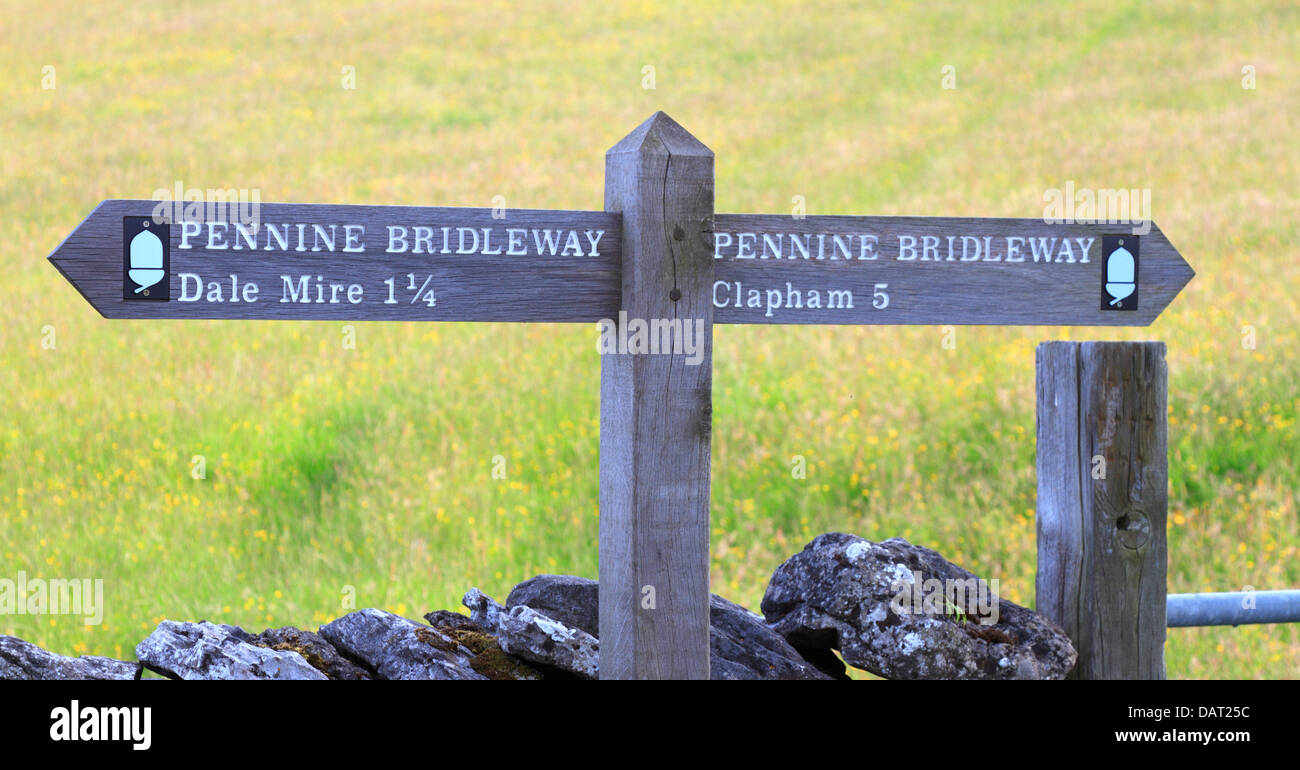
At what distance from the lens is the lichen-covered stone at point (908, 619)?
4824 millimetres

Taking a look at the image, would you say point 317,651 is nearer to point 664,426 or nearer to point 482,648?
point 482,648

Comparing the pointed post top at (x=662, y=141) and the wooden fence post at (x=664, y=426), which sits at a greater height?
the pointed post top at (x=662, y=141)

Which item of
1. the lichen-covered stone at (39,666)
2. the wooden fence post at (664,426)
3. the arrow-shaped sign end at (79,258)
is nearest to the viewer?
the arrow-shaped sign end at (79,258)

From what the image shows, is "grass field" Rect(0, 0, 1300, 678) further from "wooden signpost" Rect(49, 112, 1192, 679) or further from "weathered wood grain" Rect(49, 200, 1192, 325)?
"wooden signpost" Rect(49, 112, 1192, 679)

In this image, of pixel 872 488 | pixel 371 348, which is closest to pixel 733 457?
pixel 872 488

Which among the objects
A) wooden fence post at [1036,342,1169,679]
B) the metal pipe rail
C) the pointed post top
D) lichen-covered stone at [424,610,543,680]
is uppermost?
the pointed post top

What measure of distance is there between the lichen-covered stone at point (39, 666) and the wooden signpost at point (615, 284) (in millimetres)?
1314

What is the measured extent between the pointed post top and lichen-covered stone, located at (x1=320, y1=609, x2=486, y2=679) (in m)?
1.99

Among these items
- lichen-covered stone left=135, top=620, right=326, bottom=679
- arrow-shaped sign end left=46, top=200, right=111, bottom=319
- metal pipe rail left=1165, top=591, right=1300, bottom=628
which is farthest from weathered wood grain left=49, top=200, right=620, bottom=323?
metal pipe rail left=1165, top=591, right=1300, bottom=628

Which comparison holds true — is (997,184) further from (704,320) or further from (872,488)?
(704,320)

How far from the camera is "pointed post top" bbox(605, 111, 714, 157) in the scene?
13.8 feet

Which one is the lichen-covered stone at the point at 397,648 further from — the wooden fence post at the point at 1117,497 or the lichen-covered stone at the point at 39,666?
the wooden fence post at the point at 1117,497

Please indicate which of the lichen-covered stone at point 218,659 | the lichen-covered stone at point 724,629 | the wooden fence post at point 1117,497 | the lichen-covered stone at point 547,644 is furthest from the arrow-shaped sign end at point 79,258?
the wooden fence post at point 1117,497

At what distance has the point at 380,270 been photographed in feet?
13.5
